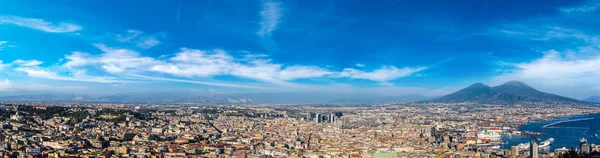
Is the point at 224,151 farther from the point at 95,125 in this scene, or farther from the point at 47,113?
the point at 47,113

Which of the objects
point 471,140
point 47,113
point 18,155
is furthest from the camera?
point 47,113

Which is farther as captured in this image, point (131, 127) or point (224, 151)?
point (131, 127)

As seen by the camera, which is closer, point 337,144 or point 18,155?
point 18,155

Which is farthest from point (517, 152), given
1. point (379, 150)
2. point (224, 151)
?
point (224, 151)

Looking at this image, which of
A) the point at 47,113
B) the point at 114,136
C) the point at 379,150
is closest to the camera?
the point at 379,150

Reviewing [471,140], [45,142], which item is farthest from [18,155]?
[471,140]

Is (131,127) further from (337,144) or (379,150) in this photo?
(379,150)

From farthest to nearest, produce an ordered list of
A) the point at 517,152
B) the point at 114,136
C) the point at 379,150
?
the point at 114,136 < the point at 517,152 < the point at 379,150

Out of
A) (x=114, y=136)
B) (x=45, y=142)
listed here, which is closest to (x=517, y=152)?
(x=114, y=136)

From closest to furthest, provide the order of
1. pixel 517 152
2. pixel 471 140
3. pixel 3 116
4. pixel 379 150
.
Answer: pixel 379 150 → pixel 517 152 → pixel 3 116 → pixel 471 140
